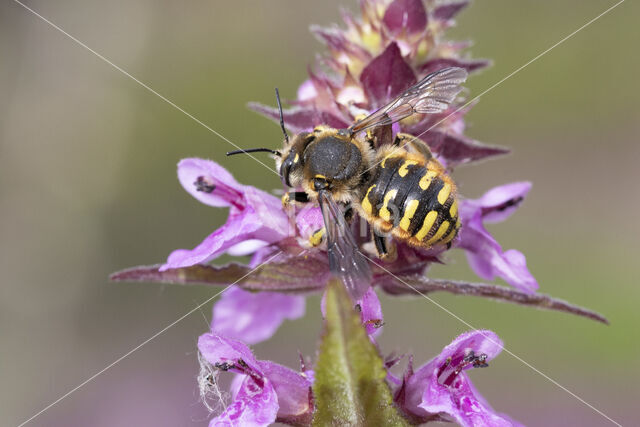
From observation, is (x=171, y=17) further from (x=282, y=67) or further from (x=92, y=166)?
(x=92, y=166)

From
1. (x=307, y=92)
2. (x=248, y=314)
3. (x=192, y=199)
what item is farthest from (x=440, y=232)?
(x=192, y=199)

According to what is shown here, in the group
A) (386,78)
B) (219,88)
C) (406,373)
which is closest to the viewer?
(406,373)

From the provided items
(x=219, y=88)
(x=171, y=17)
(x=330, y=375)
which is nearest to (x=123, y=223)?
(x=219, y=88)

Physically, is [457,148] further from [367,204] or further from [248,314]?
[248,314]

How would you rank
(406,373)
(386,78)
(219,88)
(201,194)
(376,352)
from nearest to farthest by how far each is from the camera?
(376,352) < (406,373) < (386,78) < (201,194) < (219,88)

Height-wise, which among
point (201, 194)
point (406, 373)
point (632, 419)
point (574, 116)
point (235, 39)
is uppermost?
point (235, 39)

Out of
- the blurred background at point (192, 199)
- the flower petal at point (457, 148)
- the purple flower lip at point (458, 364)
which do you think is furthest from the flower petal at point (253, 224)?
the blurred background at point (192, 199)

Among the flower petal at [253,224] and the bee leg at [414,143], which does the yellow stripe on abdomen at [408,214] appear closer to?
the bee leg at [414,143]
